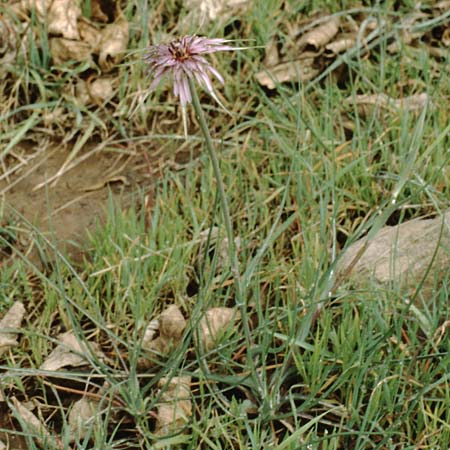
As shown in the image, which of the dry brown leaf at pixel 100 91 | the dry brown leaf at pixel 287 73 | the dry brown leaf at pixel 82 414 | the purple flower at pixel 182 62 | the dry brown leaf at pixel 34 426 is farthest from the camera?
the dry brown leaf at pixel 100 91

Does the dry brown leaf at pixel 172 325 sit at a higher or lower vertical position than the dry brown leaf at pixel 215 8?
lower

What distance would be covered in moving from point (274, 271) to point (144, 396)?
433mm

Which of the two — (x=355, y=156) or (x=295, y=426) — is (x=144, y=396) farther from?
(x=355, y=156)

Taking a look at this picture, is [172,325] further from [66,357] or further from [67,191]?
[67,191]

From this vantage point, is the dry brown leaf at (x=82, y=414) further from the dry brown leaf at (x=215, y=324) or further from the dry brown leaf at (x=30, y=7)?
the dry brown leaf at (x=30, y=7)

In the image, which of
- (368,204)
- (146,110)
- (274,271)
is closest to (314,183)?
(368,204)

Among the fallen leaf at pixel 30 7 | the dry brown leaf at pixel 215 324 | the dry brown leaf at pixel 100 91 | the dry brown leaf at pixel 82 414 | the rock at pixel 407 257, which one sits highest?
the fallen leaf at pixel 30 7

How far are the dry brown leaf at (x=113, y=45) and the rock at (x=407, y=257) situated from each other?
112cm

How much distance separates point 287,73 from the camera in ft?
9.21

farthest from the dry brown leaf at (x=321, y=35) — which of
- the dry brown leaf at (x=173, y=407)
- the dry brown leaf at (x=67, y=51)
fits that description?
the dry brown leaf at (x=173, y=407)

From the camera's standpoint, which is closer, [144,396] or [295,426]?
[295,426]

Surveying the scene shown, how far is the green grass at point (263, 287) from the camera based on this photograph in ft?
6.06

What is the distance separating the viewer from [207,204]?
242cm

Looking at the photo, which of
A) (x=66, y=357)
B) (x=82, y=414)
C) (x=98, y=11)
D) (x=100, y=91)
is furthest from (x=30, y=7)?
(x=82, y=414)
